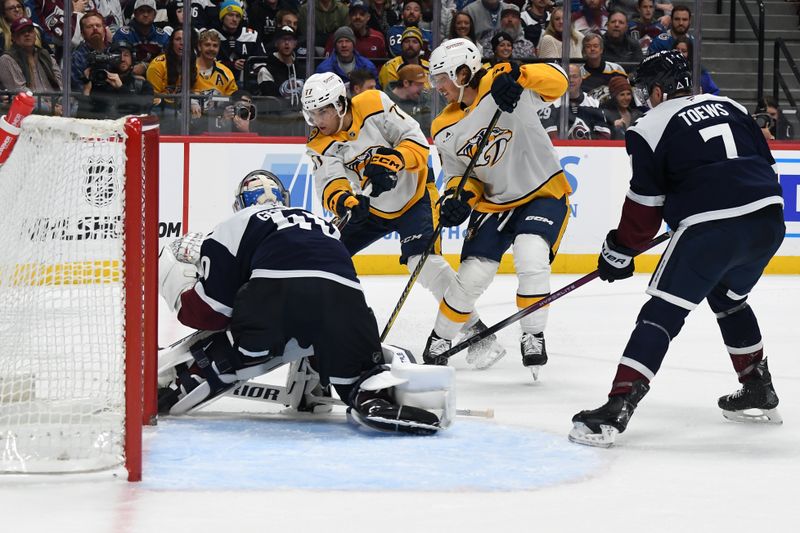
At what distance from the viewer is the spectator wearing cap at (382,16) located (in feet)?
26.2

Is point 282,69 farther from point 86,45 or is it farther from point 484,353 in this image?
point 484,353

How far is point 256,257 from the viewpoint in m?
3.36

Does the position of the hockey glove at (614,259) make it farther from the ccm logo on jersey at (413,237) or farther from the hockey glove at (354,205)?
the ccm logo on jersey at (413,237)

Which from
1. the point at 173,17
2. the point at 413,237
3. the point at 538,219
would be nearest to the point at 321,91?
the point at 413,237

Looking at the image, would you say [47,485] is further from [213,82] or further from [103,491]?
[213,82]

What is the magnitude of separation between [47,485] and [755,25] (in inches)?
313

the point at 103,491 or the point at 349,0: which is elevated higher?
the point at 349,0

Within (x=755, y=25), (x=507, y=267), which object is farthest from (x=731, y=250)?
(x=755, y=25)

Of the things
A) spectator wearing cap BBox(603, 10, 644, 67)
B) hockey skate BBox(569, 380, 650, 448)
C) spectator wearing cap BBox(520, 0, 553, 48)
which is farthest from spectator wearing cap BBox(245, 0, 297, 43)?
hockey skate BBox(569, 380, 650, 448)

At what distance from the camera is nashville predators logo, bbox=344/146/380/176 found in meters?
4.82

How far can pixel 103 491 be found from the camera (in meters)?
2.74

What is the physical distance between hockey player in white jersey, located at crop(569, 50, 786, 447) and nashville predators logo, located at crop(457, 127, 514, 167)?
42.4 inches

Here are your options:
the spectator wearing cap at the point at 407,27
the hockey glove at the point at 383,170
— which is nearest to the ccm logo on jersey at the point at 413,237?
the hockey glove at the point at 383,170

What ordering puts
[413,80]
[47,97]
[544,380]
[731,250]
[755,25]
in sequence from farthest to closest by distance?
[755,25], [413,80], [47,97], [544,380], [731,250]
